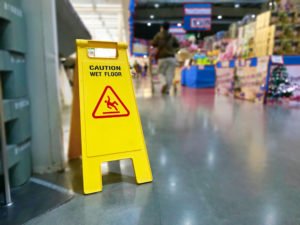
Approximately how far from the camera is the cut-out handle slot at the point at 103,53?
49.8 inches

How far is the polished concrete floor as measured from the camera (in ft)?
3.10

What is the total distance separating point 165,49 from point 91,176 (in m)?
4.66

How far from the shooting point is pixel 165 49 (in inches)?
214

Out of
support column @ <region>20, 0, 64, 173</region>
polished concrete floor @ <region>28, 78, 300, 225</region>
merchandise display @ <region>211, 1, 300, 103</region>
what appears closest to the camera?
polished concrete floor @ <region>28, 78, 300, 225</region>

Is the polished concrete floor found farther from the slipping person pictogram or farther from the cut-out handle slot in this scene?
the cut-out handle slot

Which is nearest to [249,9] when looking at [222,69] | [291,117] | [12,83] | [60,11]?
[222,69]

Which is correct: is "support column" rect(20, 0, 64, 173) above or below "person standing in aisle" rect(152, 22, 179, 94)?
below

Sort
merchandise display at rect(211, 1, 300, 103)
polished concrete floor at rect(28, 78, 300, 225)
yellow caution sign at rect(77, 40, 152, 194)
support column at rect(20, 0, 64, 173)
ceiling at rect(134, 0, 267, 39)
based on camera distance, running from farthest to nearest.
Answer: ceiling at rect(134, 0, 267, 39), merchandise display at rect(211, 1, 300, 103), support column at rect(20, 0, 64, 173), yellow caution sign at rect(77, 40, 152, 194), polished concrete floor at rect(28, 78, 300, 225)

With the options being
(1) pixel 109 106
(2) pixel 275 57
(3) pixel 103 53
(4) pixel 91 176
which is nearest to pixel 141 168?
(4) pixel 91 176

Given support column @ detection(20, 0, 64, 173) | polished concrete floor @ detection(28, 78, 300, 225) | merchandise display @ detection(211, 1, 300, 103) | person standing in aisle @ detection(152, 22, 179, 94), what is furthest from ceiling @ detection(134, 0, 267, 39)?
support column @ detection(20, 0, 64, 173)

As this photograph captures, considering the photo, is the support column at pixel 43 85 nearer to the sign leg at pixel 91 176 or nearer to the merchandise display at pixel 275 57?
the sign leg at pixel 91 176

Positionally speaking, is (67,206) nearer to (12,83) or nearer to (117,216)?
(117,216)

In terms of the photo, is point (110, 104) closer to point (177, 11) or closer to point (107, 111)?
point (107, 111)

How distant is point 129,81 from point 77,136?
0.58m
